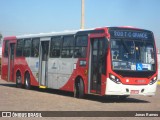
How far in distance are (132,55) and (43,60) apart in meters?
6.58

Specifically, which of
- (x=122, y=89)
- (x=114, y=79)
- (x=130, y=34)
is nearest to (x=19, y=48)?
(x=130, y=34)

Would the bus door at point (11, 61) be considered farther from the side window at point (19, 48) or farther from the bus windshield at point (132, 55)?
the bus windshield at point (132, 55)

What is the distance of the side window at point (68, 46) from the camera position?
20.7 meters

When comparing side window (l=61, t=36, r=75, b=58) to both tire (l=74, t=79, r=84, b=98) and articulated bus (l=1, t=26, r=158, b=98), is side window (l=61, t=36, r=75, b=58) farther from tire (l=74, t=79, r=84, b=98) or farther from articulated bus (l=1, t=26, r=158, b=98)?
tire (l=74, t=79, r=84, b=98)

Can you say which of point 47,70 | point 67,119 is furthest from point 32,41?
point 67,119

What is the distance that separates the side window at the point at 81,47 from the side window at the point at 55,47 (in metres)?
1.82

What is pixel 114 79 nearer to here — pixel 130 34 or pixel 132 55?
pixel 132 55

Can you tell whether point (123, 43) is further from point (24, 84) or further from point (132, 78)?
point (24, 84)

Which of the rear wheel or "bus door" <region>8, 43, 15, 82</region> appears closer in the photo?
the rear wheel

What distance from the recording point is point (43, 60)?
76.8ft

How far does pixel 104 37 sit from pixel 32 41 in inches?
303

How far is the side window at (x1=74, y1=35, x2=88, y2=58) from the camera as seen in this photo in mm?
19484

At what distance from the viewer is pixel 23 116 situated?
490 inches

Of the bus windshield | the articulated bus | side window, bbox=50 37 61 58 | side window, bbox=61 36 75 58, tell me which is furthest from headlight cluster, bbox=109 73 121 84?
side window, bbox=50 37 61 58
